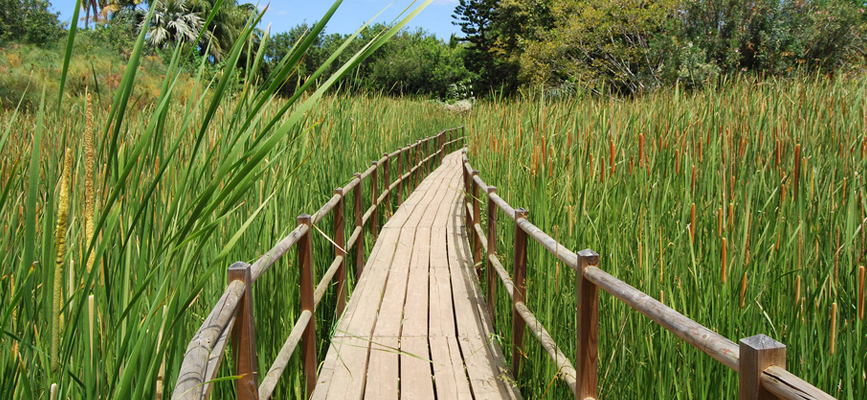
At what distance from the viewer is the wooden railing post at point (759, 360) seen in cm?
92

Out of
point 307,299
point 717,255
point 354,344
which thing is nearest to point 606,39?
point 354,344

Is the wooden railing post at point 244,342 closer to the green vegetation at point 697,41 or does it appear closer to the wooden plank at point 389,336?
the wooden plank at point 389,336

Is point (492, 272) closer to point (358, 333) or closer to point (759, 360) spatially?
point (358, 333)

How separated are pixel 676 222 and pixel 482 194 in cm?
276

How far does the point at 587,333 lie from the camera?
1793 millimetres

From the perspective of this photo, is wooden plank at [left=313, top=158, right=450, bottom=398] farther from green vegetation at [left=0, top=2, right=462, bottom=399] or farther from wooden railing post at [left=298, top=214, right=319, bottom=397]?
green vegetation at [left=0, top=2, right=462, bottom=399]

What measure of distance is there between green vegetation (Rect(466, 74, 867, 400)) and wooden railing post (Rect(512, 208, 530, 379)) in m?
0.07

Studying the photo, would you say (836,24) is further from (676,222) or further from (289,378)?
(289,378)

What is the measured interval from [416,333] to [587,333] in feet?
5.14

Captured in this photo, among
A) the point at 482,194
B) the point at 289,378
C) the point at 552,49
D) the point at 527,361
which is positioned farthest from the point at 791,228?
the point at 552,49

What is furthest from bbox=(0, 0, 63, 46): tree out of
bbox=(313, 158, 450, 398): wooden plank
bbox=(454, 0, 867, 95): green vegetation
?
bbox=(313, 158, 450, 398): wooden plank

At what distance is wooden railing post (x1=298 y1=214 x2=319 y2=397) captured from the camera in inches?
98.0

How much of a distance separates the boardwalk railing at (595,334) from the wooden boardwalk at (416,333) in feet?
0.80

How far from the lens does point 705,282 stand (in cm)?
175
